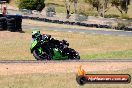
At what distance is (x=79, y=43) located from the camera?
3688 cm

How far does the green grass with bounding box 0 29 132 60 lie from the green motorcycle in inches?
205

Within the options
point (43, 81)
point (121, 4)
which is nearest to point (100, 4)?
point (121, 4)

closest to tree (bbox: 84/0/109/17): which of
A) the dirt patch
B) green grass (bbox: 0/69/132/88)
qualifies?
the dirt patch

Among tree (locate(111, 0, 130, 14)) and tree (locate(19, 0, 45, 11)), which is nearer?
tree (locate(19, 0, 45, 11))

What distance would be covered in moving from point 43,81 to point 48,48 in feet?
24.5

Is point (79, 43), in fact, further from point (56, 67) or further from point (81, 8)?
point (81, 8)

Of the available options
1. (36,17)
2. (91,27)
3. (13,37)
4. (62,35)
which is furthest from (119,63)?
(36,17)

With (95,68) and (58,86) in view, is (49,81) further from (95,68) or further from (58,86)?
(95,68)

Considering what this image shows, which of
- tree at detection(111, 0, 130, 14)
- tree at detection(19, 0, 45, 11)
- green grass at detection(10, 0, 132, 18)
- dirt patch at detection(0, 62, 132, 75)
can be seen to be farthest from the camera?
green grass at detection(10, 0, 132, 18)

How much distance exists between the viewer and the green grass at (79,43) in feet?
98.2

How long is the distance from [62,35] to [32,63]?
945 inches

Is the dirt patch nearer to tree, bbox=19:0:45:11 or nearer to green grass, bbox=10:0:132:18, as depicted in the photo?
tree, bbox=19:0:45:11

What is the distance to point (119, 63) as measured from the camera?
19.3 m

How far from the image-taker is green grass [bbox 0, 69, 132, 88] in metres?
13.8
